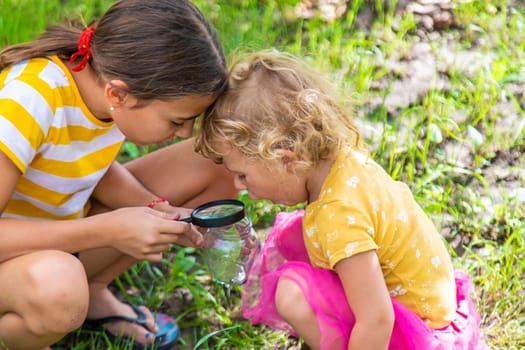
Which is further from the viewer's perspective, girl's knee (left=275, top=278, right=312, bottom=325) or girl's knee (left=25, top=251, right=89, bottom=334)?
girl's knee (left=275, top=278, right=312, bottom=325)

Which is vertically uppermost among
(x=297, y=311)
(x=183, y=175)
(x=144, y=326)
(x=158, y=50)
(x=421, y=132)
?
(x=158, y=50)

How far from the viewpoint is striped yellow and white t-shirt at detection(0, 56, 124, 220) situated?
68.5 inches

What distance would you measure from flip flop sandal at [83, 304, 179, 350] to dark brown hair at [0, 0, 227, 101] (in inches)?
30.0

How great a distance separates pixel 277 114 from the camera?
5.80ft

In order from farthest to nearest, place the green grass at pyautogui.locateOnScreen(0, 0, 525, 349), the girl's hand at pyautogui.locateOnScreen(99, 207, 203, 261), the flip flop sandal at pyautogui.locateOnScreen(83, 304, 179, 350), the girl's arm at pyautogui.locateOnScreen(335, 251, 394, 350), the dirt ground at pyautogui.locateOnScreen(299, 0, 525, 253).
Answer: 1. the dirt ground at pyautogui.locateOnScreen(299, 0, 525, 253)
2. the green grass at pyautogui.locateOnScreen(0, 0, 525, 349)
3. the flip flop sandal at pyautogui.locateOnScreen(83, 304, 179, 350)
4. the girl's hand at pyautogui.locateOnScreen(99, 207, 203, 261)
5. the girl's arm at pyautogui.locateOnScreen(335, 251, 394, 350)

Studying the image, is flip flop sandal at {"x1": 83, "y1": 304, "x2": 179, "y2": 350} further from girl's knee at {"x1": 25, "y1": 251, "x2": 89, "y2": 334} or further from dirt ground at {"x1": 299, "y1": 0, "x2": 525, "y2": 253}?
dirt ground at {"x1": 299, "y1": 0, "x2": 525, "y2": 253}

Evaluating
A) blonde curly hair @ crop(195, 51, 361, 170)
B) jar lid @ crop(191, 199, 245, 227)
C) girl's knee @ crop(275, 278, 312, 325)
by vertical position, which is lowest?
girl's knee @ crop(275, 278, 312, 325)

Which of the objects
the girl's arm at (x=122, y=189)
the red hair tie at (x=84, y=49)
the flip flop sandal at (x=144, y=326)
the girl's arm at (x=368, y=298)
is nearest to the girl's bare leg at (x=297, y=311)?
the girl's arm at (x=368, y=298)

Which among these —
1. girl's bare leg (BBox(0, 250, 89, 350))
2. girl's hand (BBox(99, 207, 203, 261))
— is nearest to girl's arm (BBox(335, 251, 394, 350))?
girl's hand (BBox(99, 207, 203, 261))

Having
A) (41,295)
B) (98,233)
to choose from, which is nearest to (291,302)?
(98,233)

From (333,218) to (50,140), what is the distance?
77 centimetres

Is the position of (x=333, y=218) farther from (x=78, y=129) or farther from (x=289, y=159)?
(x=78, y=129)

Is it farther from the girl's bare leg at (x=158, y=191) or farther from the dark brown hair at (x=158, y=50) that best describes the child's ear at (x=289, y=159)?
the girl's bare leg at (x=158, y=191)

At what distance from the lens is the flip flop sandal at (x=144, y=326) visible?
2.16 meters
